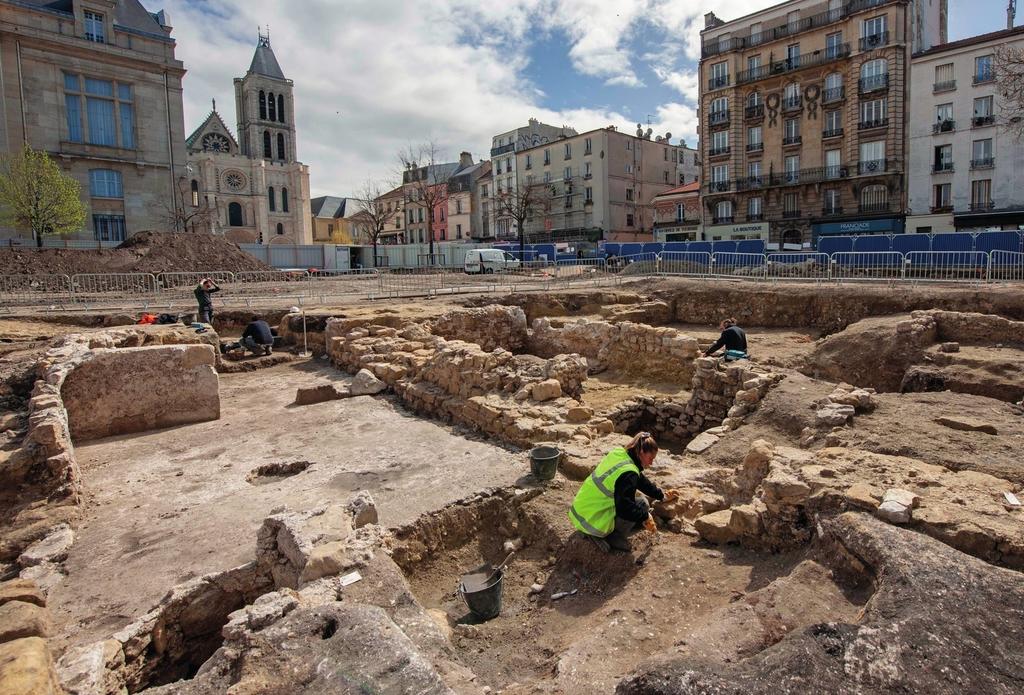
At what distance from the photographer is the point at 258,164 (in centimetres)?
6856

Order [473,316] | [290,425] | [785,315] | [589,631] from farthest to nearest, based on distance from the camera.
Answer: [785,315] < [473,316] < [290,425] < [589,631]

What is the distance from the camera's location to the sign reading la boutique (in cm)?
4112

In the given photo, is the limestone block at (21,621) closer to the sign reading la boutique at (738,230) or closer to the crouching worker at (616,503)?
the crouching worker at (616,503)

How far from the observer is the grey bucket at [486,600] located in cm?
502

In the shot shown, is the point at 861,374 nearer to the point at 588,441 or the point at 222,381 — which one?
the point at 588,441

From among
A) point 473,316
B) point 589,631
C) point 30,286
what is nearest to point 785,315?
point 473,316

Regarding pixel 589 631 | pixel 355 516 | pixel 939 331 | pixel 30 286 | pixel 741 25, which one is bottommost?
pixel 589 631

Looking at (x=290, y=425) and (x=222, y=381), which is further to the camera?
(x=222, y=381)

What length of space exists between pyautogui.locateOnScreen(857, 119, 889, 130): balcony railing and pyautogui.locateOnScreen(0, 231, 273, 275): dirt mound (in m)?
37.4

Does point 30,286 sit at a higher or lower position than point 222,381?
higher

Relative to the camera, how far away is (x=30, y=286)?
866 inches

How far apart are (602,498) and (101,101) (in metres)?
42.0

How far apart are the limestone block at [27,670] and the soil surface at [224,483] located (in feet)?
4.57

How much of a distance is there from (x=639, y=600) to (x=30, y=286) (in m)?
25.9
